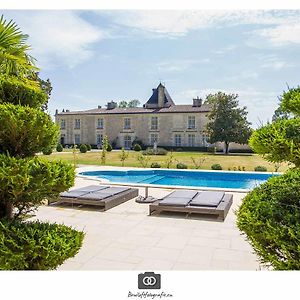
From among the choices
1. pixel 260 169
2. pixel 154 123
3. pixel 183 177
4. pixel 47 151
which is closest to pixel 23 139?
pixel 47 151

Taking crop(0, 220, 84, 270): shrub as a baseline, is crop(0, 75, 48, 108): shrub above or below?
above

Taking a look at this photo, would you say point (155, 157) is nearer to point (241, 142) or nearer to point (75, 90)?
point (241, 142)

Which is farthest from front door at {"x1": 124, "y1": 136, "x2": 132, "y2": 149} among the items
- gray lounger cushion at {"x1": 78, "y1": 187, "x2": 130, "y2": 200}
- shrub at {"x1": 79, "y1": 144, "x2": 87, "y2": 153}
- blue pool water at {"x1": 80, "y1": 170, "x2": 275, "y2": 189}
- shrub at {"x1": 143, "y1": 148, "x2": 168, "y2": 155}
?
gray lounger cushion at {"x1": 78, "y1": 187, "x2": 130, "y2": 200}

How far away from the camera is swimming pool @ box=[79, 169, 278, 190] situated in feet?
52.6

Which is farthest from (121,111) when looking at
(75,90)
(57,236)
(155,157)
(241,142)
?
(241,142)

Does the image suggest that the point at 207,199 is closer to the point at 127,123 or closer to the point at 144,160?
the point at 127,123

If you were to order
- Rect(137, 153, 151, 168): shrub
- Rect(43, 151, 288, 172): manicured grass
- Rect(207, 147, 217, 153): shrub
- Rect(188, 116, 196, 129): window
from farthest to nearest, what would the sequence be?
Rect(207, 147, 217, 153): shrub < Rect(137, 153, 151, 168): shrub < Rect(188, 116, 196, 129): window < Rect(43, 151, 288, 172): manicured grass

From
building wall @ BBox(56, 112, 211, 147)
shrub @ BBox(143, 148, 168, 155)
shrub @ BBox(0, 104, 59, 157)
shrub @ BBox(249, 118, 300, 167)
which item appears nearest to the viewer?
shrub @ BBox(249, 118, 300, 167)

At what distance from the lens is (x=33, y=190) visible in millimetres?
3332

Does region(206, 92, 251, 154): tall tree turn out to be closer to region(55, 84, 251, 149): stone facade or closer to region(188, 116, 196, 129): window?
region(188, 116, 196, 129): window

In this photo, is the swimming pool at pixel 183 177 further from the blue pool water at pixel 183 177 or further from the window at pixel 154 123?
the window at pixel 154 123

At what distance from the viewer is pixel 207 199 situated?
28.7 feet

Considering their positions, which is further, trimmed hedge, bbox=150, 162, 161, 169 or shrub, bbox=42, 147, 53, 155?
trimmed hedge, bbox=150, 162, 161, 169

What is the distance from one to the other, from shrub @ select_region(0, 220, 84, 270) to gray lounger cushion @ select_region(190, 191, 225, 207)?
16.9 ft
